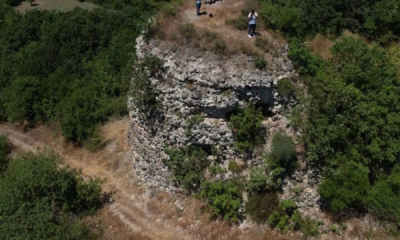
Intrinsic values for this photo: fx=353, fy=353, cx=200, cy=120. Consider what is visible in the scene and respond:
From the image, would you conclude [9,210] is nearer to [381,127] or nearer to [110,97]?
[110,97]

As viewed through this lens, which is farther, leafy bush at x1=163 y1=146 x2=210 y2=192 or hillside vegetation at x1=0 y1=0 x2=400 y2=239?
leafy bush at x1=163 y1=146 x2=210 y2=192

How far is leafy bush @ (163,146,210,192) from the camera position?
17250mm

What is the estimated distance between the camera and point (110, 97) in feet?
86.4

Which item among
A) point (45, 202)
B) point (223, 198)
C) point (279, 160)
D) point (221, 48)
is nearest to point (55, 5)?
point (45, 202)

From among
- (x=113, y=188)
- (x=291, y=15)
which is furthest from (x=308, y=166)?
(x=113, y=188)

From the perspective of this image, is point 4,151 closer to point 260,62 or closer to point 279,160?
point 260,62

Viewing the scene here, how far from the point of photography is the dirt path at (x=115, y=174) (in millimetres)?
17453

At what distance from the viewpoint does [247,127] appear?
16.0 meters

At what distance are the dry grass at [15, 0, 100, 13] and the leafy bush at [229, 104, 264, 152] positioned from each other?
115 ft

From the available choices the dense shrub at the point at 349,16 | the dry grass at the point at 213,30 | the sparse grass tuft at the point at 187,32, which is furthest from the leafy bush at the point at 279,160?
the dense shrub at the point at 349,16

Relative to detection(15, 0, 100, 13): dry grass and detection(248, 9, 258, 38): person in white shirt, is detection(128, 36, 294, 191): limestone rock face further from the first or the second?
detection(15, 0, 100, 13): dry grass

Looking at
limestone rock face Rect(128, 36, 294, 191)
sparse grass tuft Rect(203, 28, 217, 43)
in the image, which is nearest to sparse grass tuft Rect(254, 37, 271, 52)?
limestone rock face Rect(128, 36, 294, 191)

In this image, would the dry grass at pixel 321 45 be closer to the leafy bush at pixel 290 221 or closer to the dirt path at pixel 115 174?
the leafy bush at pixel 290 221

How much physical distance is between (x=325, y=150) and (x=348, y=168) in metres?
1.25
